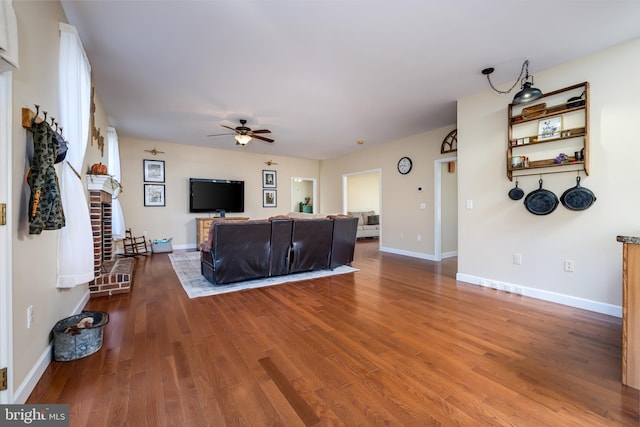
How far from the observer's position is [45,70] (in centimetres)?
190

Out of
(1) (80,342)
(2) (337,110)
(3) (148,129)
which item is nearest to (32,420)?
(1) (80,342)

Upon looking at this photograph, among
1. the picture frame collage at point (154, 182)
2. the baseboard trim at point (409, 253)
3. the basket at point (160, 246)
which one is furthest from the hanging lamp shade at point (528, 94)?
the picture frame collage at point (154, 182)

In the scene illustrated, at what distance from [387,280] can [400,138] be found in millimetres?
3553

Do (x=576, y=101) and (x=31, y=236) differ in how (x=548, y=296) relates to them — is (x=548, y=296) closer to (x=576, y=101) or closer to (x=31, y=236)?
(x=576, y=101)

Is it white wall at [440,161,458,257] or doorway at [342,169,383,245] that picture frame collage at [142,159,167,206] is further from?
white wall at [440,161,458,257]

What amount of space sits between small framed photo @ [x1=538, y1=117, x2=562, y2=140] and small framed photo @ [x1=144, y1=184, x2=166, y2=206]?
7.34m

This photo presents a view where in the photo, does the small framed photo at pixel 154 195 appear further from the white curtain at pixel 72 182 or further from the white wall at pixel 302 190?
the white wall at pixel 302 190

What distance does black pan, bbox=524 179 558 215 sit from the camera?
3.07 metres

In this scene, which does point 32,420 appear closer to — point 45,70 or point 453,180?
point 45,70

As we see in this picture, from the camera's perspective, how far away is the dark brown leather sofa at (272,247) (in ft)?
11.6

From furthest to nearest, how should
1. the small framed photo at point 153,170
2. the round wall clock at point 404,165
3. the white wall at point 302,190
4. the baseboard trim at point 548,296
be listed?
the white wall at point 302,190
the small framed photo at point 153,170
the round wall clock at point 404,165
the baseboard trim at point 548,296

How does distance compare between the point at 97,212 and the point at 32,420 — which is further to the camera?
the point at 97,212
